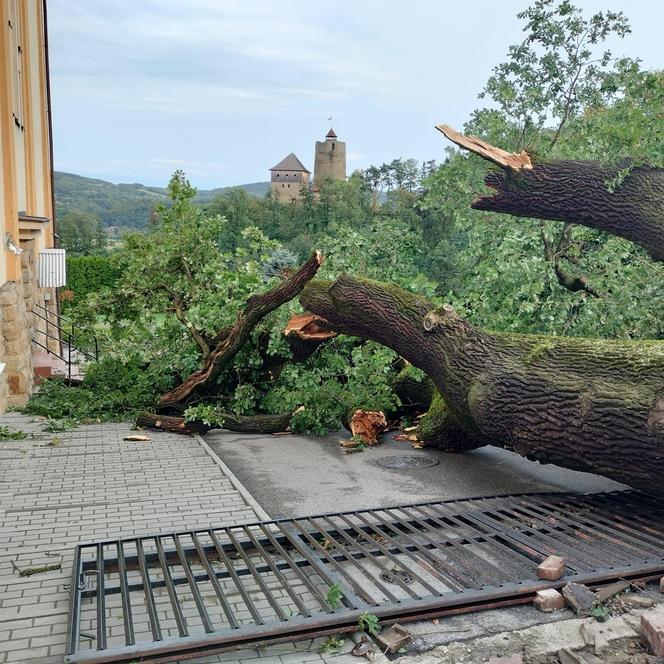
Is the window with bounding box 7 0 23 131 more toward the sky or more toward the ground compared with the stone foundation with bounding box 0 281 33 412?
more toward the sky

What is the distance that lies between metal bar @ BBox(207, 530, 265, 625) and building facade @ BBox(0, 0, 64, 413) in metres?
3.95

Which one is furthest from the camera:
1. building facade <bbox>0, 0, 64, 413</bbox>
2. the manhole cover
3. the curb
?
building facade <bbox>0, 0, 64, 413</bbox>

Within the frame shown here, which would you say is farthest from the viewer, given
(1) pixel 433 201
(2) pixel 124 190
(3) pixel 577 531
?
(2) pixel 124 190

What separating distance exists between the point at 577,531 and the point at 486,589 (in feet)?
5.06

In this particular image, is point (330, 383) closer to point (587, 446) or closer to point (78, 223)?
point (587, 446)

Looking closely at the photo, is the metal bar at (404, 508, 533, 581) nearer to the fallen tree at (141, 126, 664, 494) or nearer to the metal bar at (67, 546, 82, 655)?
the fallen tree at (141, 126, 664, 494)

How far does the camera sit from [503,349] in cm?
712

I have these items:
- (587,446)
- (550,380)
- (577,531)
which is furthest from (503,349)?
(577,531)

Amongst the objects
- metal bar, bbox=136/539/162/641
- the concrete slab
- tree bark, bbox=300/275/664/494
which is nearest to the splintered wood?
tree bark, bbox=300/275/664/494

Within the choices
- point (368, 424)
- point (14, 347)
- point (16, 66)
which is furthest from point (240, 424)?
point (16, 66)

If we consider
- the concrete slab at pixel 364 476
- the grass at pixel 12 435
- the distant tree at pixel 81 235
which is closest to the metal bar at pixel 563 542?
the concrete slab at pixel 364 476

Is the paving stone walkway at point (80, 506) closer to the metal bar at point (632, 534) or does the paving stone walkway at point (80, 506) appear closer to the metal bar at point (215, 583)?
the metal bar at point (215, 583)

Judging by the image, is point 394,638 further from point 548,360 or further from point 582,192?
point 582,192

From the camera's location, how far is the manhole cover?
26.6 feet
